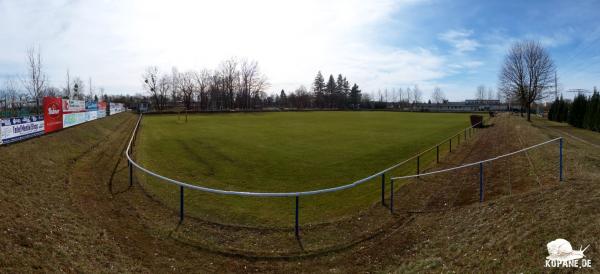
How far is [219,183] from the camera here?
15.2m

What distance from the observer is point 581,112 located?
1722 inches

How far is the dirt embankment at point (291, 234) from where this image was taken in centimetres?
604

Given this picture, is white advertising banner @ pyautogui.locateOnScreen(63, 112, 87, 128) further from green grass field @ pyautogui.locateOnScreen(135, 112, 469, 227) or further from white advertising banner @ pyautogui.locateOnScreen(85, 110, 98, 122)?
green grass field @ pyautogui.locateOnScreen(135, 112, 469, 227)

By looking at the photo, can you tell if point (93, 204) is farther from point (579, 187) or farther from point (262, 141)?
point (262, 141)

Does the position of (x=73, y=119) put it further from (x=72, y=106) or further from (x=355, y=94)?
(x=355, y=94)

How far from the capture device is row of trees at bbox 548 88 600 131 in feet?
121

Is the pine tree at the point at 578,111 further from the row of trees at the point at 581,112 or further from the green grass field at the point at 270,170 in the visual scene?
the green grass field at the point at 270,170

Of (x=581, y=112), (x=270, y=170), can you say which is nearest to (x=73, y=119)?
(x=270, y=170)

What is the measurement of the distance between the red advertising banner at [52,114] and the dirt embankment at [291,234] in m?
8.70

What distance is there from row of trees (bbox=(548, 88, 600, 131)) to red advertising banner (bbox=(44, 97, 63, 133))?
4712cm

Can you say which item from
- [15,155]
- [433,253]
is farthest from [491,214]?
[15,155]

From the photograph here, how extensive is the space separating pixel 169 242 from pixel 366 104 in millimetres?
151067

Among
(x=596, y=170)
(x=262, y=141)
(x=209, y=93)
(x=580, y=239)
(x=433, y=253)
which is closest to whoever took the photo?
(x=580, y=239)

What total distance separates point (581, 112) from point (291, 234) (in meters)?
49.6
